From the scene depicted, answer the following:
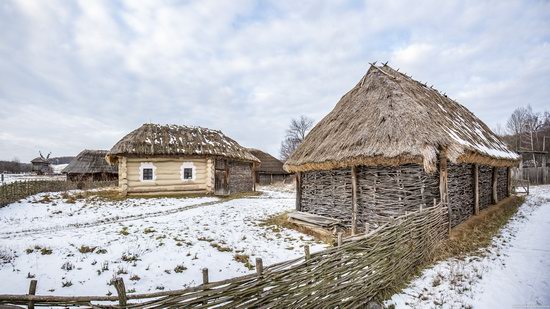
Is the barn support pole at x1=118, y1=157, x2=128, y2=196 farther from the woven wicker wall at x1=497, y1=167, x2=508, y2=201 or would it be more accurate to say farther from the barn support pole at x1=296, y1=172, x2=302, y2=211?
the woven wicker wall at x1=497, y1=167, x2=508, y2=201

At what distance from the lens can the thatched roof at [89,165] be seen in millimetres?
27328

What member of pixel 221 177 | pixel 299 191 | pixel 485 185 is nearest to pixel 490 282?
pixel 299 191

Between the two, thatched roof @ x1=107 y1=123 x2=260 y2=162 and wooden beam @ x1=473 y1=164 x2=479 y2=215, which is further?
thatched roof @ x1=107 y1=123 x2=260 y2=162

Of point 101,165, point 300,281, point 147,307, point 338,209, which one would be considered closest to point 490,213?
point 338,209

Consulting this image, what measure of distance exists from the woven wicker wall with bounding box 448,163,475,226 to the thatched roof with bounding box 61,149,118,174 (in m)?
29.6

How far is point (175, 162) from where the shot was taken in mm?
17703

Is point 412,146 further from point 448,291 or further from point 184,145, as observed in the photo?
point 184,145

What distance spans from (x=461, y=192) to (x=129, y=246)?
10886mm

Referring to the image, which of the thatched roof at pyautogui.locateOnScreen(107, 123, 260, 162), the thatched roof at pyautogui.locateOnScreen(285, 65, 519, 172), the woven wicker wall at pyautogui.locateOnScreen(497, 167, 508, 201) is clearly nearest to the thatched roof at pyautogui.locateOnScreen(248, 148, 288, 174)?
the thatched roof at pyautogui.locateOnScreen(107, 123, 260, 162)

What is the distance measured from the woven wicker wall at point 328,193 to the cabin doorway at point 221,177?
884 cm

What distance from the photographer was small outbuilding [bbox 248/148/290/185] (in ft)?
114

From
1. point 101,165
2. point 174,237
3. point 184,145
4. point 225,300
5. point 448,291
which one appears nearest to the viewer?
point 225,300

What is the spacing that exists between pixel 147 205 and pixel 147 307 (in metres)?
12.3

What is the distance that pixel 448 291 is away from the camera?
500cm
